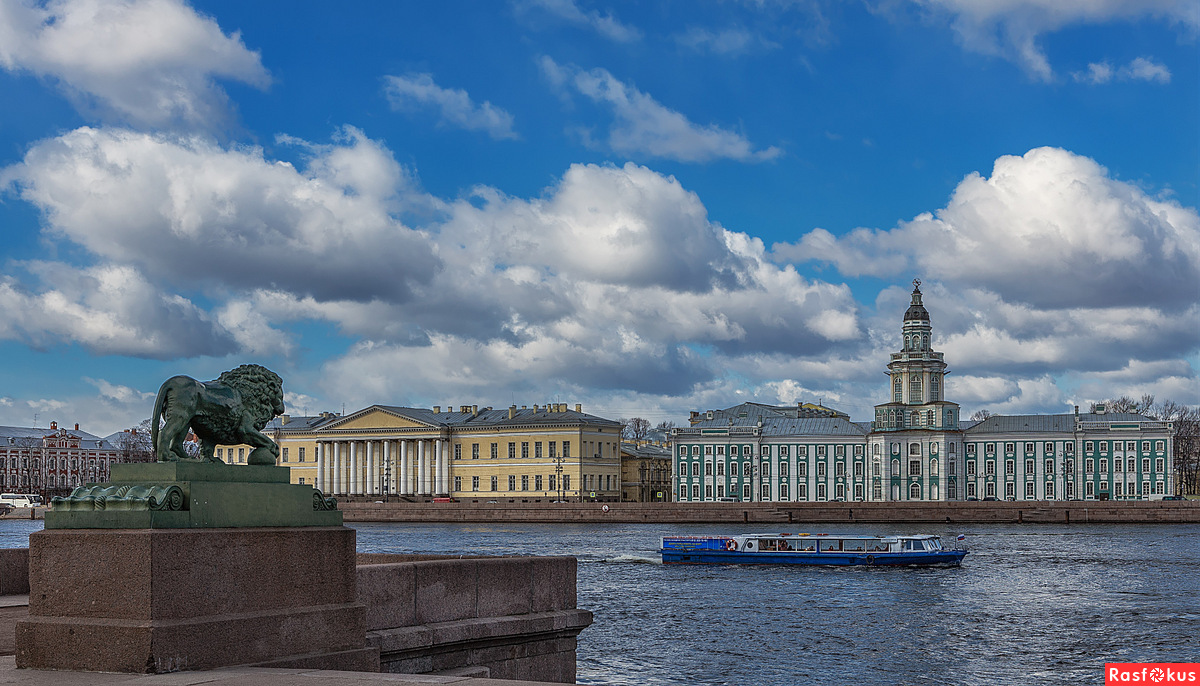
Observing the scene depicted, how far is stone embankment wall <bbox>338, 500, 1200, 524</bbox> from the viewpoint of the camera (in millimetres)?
66812

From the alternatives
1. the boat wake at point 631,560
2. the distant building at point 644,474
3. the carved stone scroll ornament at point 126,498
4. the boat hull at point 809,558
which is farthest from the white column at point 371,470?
the carved stone scroll ornament at point 126,498

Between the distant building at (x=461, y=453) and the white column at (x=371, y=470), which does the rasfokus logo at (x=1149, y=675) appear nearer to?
the distant building at (x=461, y=453)

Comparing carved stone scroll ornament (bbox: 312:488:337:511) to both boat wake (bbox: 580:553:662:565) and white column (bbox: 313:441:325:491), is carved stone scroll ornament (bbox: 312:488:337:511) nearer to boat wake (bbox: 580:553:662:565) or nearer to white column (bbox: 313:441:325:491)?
boat wake (bbox: 580:553:662:565)

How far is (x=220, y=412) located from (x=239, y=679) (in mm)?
1496

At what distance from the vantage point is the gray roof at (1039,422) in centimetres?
8075

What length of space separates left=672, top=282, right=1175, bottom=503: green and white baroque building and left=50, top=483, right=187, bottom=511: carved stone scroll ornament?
81456mm

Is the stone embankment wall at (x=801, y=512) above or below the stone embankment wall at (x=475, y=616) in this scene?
below

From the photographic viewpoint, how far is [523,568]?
23.5ft

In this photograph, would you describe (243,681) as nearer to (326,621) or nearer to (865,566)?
(326,621)

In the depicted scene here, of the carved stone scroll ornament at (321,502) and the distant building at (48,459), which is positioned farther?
the distant building at (48,459)

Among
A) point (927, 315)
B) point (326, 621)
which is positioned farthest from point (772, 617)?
point (927, 315)

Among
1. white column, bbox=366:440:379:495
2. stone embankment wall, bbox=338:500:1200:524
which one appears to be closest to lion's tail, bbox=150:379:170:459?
stone embankment wall, bbox=338:500:1200:524

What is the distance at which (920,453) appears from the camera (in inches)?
3349

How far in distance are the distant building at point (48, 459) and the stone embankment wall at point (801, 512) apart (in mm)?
45990
